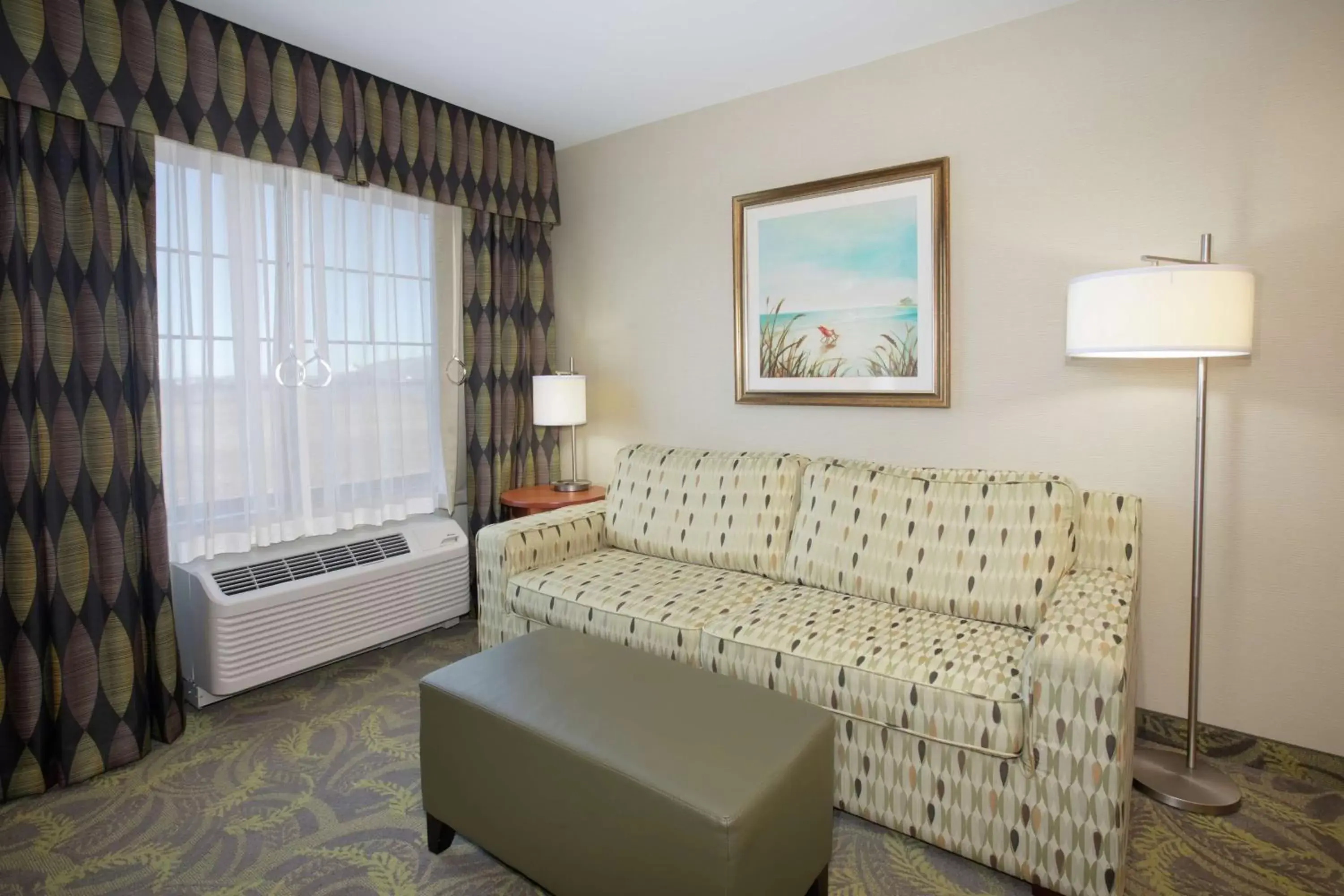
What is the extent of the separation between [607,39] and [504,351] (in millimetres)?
1585

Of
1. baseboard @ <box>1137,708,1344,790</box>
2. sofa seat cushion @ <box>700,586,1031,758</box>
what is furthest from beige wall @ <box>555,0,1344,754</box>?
sofa seat cushion @ <box>700,586,1031,758</box>

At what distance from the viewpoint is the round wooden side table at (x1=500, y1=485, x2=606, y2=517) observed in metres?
3.35

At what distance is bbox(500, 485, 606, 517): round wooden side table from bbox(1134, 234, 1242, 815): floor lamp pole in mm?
2363

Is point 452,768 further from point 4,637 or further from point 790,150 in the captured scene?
point 790,150

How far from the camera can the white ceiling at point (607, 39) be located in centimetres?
242

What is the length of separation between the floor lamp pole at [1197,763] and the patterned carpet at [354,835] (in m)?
0.04

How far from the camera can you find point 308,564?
114 inches

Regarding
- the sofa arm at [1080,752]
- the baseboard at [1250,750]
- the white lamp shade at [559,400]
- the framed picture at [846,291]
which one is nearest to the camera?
the sofa arm at [1080,752]

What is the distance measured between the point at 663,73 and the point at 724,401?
1412 millimetres

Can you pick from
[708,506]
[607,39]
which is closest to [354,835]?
[708,506]

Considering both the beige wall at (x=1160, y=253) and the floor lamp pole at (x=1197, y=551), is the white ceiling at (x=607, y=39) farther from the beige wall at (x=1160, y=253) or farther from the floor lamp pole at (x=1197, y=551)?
the floor lamp pole at (x=1197, y=551)

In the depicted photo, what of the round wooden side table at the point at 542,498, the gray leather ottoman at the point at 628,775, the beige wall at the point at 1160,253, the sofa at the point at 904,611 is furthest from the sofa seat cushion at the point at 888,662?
the round wooden side table at the point at 542,498

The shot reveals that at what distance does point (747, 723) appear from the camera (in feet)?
5.46

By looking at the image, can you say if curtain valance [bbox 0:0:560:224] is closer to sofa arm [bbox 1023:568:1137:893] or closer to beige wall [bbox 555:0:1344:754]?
beige wall [bbox 555:0:1344:754]
